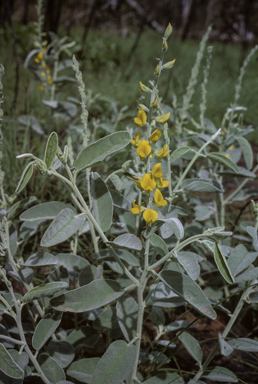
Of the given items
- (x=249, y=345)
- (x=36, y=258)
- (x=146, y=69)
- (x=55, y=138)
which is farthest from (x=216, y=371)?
(x=146, y=69)

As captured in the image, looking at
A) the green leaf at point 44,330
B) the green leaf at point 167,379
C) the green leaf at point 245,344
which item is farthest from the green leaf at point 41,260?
the green leaf at point 245,344

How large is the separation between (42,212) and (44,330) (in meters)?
0.23

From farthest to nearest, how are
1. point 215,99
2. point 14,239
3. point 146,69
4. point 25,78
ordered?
point 146,69 → point 215,99 → point 25,78 → point 14,239

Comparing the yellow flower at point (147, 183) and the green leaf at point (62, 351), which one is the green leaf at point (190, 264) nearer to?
the yellow flower at point (147, 183)

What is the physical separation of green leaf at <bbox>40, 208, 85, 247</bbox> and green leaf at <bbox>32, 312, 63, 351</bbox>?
0.19m

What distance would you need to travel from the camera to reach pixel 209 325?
39.0 inches

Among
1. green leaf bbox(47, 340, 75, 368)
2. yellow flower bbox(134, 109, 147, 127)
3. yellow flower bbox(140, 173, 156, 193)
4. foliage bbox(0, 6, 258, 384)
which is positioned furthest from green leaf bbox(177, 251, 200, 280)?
green leaf bbox(47, 340, 75, 368)

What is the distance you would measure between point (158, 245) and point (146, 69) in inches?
137

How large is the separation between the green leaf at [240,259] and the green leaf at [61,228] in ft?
1.03

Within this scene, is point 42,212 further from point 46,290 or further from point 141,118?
point 141,118

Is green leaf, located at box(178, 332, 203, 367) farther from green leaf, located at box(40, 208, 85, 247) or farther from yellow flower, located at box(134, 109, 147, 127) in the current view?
yellow flower, located at box(134, 109, 147, 127)

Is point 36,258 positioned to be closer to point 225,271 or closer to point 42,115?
point 225,271

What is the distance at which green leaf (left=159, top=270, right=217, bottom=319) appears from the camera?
0.49 metres

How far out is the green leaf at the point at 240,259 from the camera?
622mm
